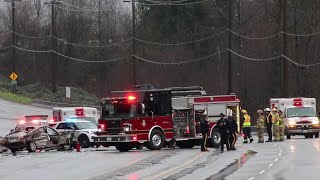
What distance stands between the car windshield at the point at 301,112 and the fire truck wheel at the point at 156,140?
1357 cm

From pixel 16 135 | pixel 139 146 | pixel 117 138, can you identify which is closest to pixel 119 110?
pixel 117 138

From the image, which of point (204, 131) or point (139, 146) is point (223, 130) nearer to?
point (204, 131)

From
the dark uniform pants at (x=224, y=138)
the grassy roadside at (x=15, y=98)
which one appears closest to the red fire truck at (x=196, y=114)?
the dark uniform pants at (x=224, y=138)

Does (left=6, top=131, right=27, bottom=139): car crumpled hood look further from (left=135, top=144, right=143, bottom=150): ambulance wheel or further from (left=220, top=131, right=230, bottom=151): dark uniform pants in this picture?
(left=220, top=131, right=230, bottom=151): dark uniform pants

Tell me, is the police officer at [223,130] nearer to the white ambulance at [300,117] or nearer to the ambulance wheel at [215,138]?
the ambulance wheel at [215,138]

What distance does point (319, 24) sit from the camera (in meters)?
70.2

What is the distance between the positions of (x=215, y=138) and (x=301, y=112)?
1194cm

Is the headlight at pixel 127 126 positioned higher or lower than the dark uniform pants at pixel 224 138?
higher

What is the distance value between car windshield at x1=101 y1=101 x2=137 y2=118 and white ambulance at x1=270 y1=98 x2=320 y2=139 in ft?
44.8

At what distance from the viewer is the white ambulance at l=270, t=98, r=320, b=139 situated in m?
42.3

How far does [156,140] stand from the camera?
32.2 metres

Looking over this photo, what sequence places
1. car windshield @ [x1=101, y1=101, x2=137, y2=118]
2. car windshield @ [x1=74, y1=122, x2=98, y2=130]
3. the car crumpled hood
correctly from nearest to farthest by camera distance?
car windshield @ [x1=101, y1=101, x2=137, y2=118] < the car crumpled hood < car windshield @ [x1=74, y1=122, x2=98, y2=130]

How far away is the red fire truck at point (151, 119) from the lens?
1256 inches

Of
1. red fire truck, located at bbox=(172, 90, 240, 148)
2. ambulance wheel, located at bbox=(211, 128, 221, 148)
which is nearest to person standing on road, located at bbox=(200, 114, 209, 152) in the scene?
red fire truck, located at bbox=(172, 90, 240, 148)
